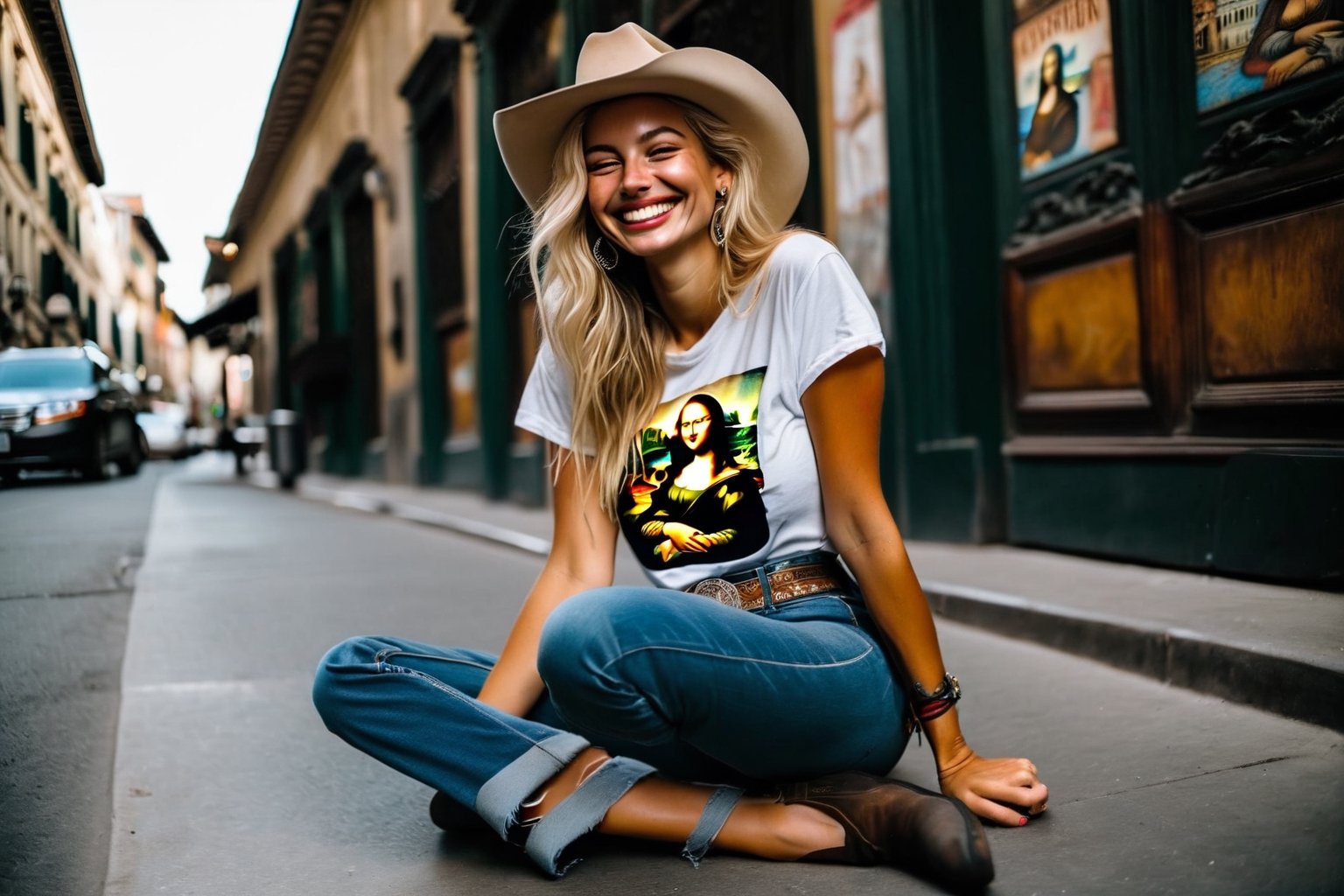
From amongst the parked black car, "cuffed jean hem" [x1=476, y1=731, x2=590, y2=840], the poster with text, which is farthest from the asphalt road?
the poster with text

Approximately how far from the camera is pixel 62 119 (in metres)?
2.16

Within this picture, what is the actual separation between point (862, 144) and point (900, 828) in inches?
191

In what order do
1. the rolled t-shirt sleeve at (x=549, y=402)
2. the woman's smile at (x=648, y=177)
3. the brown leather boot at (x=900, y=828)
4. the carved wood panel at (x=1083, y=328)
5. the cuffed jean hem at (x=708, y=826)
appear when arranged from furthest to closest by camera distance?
the carved wood panel at (x=1083, y=328)
the rolled t-shirt sleeve at (x=549, y=402)
the woman's smile at (x=648, y=177)
the cuffed jean hem at (x=708, y=826)
the brown leather boot at (x=900, y=828)

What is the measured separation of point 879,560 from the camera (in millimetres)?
2129

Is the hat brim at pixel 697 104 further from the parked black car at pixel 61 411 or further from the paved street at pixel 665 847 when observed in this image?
the paved street at pixel 665 847

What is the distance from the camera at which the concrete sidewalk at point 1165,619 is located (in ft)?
9.49

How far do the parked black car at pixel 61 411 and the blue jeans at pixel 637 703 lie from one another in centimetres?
58

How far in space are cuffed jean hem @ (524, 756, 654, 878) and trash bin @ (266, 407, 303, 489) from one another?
16.1 m

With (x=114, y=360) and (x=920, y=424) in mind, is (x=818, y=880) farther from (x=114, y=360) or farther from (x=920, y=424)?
(x=920, y=424)

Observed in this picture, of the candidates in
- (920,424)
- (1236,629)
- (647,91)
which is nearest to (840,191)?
(920,424)

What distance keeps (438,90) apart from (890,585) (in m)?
12.6

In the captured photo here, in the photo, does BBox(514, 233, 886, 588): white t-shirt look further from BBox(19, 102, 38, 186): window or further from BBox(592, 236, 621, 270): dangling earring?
BBox(19, 102, 38, 186): window

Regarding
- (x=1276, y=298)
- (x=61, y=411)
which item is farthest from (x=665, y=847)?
(x=1276, y=298)

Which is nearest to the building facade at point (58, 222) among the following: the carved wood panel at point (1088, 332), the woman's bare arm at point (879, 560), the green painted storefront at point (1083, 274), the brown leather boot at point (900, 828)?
the woman's bare arm at point (879, 560)
